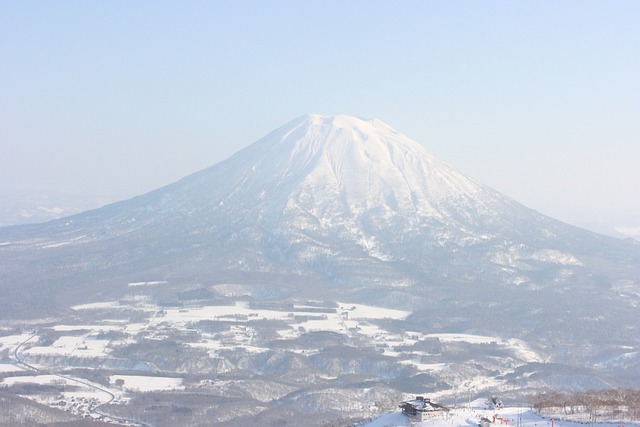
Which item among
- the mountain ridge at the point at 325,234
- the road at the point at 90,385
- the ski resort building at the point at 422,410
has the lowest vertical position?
the road at the point at 90,385

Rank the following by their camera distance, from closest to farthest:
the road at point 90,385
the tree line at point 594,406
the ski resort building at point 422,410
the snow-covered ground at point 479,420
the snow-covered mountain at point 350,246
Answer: the snow-covered ground at point 479,420 → the tree line at point 594,406 → the ski resort building at point 422,410 → the road at point 90,385 → the snow-covered mountain at point 350,246

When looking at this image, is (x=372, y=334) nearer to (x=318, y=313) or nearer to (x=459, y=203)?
(x=318, y=313)

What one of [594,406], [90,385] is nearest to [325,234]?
[90,385]

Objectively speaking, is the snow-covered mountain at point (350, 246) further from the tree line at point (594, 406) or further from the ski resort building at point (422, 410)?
the ski resort building at point (422, 410)

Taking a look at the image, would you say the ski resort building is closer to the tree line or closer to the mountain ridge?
the tree line

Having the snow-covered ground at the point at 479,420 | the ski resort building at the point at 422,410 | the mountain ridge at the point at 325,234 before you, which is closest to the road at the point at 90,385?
the snow-covered ground at the point at 479,420

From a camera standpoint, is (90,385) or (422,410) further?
(90,385)

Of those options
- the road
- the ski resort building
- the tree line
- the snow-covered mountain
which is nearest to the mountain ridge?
the snow-covered mountain

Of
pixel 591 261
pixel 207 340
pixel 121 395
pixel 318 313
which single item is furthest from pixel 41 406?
pixel 591 261

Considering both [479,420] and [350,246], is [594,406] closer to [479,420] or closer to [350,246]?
[479,420]
